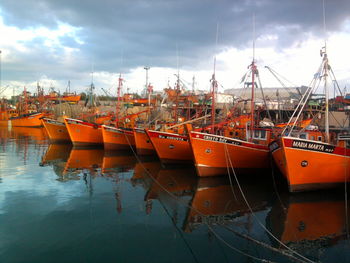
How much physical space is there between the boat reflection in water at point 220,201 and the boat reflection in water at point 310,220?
1.02 meters

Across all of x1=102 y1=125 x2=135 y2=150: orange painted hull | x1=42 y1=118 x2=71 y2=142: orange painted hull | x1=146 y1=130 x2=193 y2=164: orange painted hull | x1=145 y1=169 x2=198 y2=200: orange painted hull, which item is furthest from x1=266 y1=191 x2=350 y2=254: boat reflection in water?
x1=42 y1=118 x2=71 y2=142: orange painted hull

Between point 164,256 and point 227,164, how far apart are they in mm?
9432

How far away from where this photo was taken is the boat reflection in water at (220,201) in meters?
10.4

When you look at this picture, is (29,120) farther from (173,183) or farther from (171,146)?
(173,183)

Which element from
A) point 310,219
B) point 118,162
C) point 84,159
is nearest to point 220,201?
point 310,219

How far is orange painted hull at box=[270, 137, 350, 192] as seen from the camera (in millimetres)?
12438

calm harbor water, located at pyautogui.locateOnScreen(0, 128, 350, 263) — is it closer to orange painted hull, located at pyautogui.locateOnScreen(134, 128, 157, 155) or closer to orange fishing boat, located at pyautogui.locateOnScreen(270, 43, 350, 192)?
orange fishing boat, located at pyautogui.locateOnScreen(270, 43, 350, 192)

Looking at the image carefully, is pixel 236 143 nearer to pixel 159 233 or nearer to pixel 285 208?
pixel 285 208

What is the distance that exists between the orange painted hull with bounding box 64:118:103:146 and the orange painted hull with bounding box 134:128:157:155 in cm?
679

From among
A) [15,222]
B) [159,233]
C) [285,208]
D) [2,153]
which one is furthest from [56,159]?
[285,208]

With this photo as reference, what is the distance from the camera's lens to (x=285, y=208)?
38.4ft

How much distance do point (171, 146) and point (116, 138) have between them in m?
9.26

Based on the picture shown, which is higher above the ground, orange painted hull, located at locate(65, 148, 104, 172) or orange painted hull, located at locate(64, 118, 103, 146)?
orange painted hull, located at locate(64, 118, 103, 146)

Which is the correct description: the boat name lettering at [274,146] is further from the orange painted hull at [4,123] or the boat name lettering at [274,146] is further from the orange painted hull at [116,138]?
the orange painted hull at [4,123]
